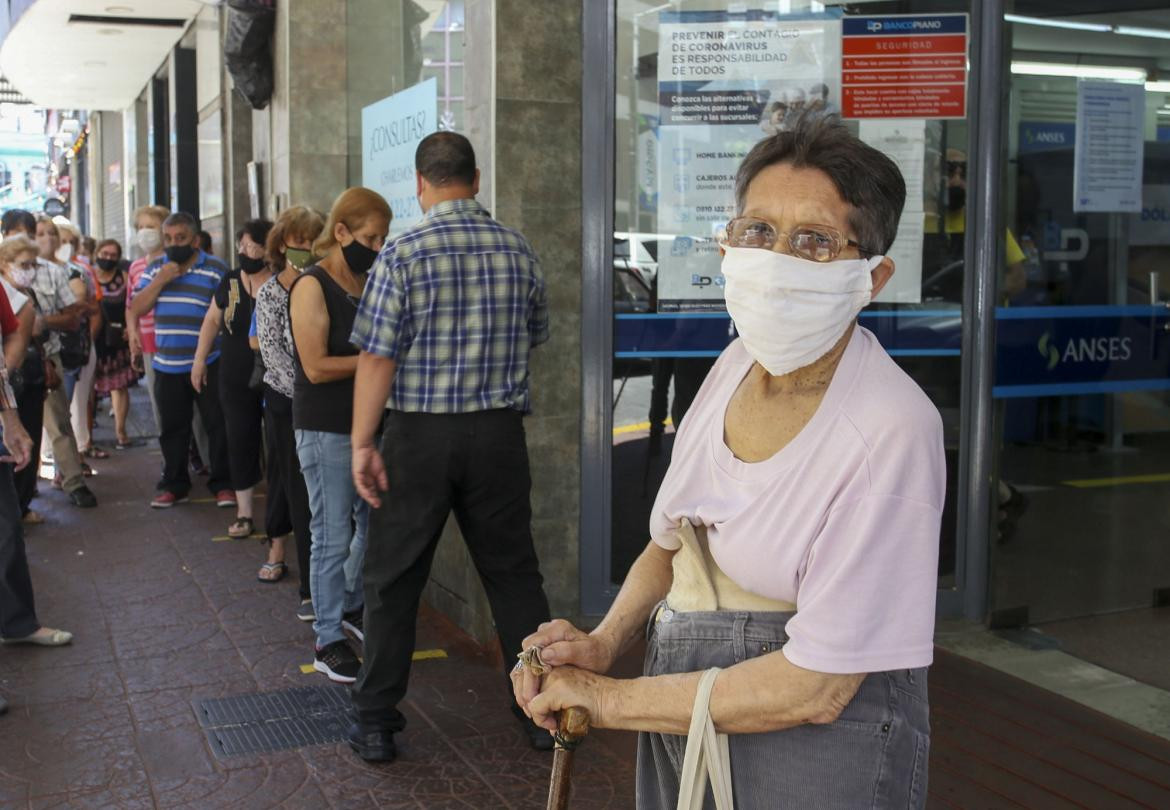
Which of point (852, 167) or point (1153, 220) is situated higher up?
point (1153, 220)

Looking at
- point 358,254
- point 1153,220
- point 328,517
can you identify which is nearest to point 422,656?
point 328,517

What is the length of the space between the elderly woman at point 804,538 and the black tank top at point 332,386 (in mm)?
3176

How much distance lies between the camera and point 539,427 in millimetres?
5477

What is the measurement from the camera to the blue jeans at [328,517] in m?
5.11

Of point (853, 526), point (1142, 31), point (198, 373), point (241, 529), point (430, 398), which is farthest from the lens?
point (198, 373)

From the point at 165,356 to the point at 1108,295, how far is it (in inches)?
242

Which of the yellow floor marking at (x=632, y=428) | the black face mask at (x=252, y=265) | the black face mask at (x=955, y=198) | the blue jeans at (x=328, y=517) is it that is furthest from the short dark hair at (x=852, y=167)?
the black face mask at (x=252, y=265)

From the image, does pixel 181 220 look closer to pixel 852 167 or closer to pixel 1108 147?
pixel 1108 147

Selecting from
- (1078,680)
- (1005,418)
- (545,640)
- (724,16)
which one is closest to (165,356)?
(724,16)

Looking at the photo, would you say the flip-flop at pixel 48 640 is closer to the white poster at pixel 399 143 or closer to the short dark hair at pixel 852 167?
the white poster at pixel 399 143

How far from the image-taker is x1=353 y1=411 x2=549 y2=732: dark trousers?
4.30 metres

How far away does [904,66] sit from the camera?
18.4 ft

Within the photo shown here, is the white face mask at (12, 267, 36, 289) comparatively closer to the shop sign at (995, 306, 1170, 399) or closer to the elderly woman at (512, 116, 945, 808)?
the shop sign at (995, 306, 1170, 399)

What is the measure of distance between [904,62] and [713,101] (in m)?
0.86
